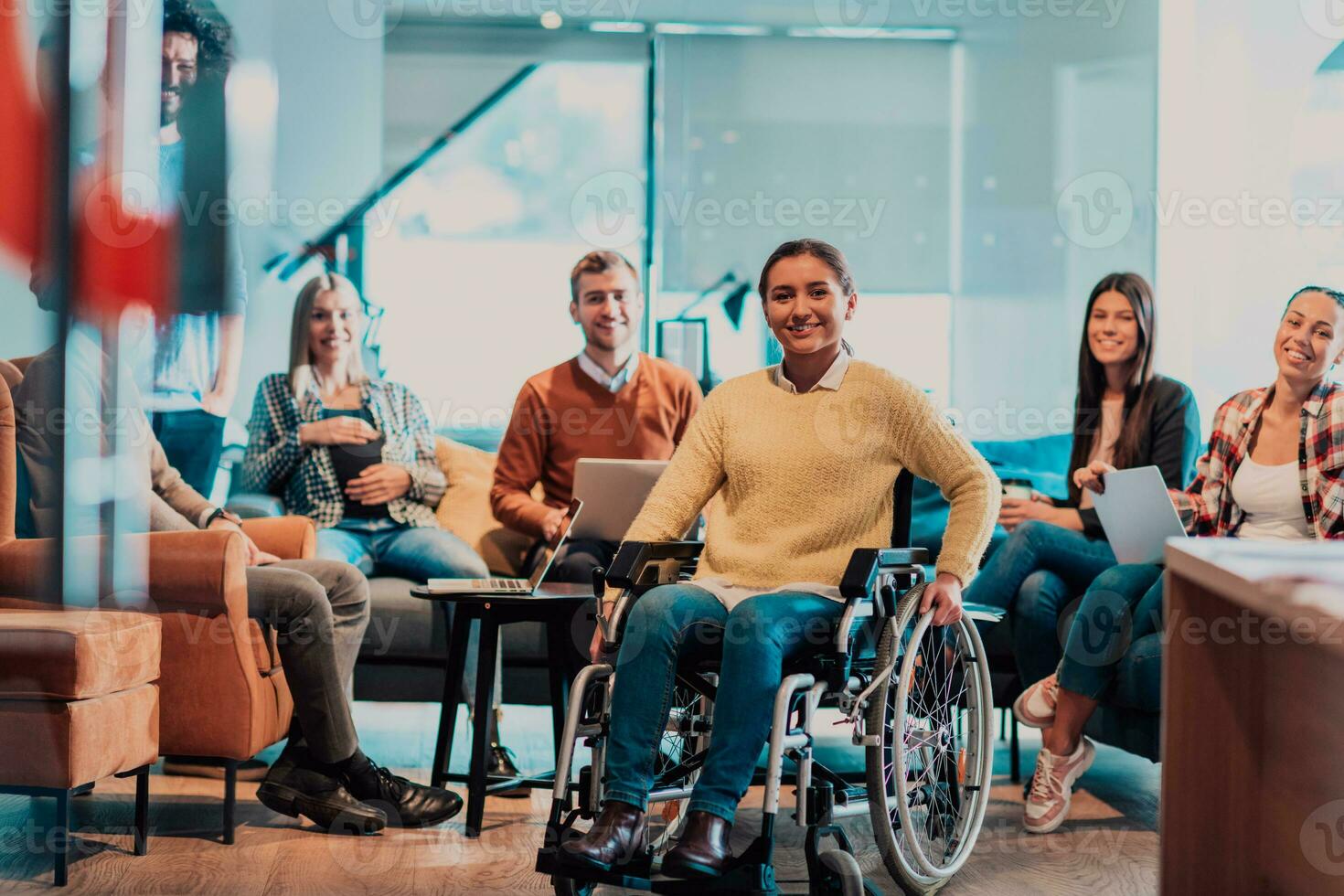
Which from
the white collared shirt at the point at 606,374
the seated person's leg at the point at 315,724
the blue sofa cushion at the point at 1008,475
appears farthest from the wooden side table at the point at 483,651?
the blue sofa cushion at the point at 1008,475

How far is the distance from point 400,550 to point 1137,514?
5.91 ft

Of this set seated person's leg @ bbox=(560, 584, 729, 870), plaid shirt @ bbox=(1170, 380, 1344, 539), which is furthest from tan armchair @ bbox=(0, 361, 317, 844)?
plaid shirt @ bbox=(1170, 380, 1344, 539)

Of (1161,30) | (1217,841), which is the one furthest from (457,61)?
(1217,841)

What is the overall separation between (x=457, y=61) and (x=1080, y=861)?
3.72 m

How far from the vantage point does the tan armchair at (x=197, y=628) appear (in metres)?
2.49

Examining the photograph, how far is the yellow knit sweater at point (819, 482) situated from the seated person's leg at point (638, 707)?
22cm

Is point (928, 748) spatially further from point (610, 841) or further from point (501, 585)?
point (501, 585)

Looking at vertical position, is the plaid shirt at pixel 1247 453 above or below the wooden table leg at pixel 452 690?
above

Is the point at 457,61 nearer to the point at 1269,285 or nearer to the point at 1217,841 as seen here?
the point at 1269,285

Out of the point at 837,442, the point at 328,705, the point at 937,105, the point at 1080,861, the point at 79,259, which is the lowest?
the point at 1080,861

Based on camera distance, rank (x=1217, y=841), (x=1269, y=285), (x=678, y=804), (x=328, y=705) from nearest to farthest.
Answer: (x=1217, y=841)
(x=678, y=804)
(x=328, y=705)
(x=1269, y=285)

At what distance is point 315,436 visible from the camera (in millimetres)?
3566

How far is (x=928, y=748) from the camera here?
230 cm

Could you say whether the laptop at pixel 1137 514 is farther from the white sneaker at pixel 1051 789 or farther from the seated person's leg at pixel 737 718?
the seated person's leg at pixel 737 718
